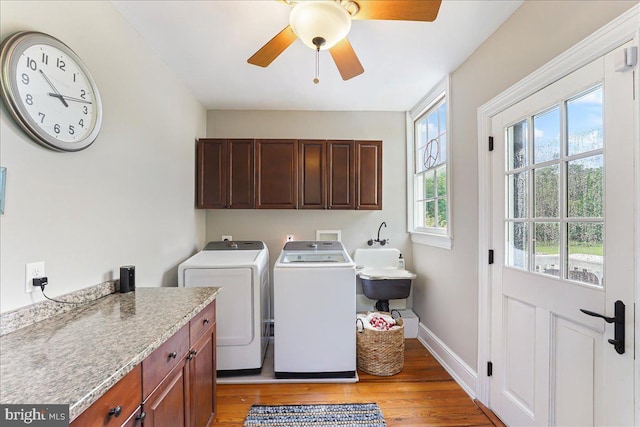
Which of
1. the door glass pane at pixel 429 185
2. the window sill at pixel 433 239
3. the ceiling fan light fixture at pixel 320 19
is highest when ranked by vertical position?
the ceiling fan light fixture at pixel 320 19

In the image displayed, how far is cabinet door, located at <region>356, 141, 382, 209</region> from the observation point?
9.80ft

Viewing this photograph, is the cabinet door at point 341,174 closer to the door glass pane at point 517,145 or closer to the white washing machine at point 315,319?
the white washing machine at point 315,319

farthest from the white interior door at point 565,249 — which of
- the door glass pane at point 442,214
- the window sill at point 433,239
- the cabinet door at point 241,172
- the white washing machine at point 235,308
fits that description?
the cabinet door at point 241,172

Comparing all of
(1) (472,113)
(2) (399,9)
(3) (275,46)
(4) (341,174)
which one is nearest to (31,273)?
(3) (275,46)

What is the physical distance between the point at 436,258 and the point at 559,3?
200 cm

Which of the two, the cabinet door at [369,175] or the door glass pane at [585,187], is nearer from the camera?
the door glass pane at [585,187]

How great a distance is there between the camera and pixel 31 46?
1144 millimetres

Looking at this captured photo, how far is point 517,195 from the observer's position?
173 centimetres

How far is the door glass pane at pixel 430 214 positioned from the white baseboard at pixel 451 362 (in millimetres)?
1093

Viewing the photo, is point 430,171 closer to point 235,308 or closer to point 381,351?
point 381,351

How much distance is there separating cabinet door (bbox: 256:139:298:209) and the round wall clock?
1.57m

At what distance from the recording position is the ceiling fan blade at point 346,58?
158 centimetres

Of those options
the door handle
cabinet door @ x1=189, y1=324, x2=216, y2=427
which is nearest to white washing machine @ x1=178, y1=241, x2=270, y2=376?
cabinet door @ x1=189, y1=324, x2=216, y2=427

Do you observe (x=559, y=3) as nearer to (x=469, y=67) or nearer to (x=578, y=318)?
(x=469, y=67)
